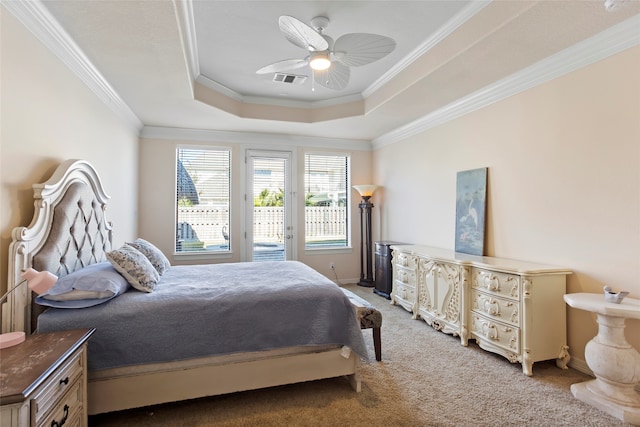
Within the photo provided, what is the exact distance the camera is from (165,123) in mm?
4645

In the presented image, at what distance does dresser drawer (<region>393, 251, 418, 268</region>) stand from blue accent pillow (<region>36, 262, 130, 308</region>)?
3.12 m

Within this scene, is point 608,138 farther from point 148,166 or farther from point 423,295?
point 148,166

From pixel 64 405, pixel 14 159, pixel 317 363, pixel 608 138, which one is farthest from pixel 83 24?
pixel 608 138

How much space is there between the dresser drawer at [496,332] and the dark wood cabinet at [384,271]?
171 centimetres

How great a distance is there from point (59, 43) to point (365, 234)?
4647mm

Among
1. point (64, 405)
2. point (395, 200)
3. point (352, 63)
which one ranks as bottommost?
point (64, 405)

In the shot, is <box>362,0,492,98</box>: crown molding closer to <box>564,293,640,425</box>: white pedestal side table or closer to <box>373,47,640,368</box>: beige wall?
Result: <box>373,47,640,368</box>: beige wall

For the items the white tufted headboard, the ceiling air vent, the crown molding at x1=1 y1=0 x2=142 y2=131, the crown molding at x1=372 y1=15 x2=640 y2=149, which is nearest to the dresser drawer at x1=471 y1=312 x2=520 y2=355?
the crown molding at x1=372 y1=15 x2=640 y2=149

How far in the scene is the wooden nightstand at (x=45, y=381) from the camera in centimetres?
115

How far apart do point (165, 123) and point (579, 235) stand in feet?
16.7

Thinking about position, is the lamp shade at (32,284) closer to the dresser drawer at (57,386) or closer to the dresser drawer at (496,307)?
the dresser drawer at (57,386)

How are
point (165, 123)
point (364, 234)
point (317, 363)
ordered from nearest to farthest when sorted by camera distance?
point (317, 363)
point (165, 123)
point (364, 234)

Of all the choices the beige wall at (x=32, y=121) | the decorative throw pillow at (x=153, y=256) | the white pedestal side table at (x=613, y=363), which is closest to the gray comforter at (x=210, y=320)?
the decorative throw pillow at (x=153, y=256)

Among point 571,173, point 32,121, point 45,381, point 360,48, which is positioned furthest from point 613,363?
point 32,121
